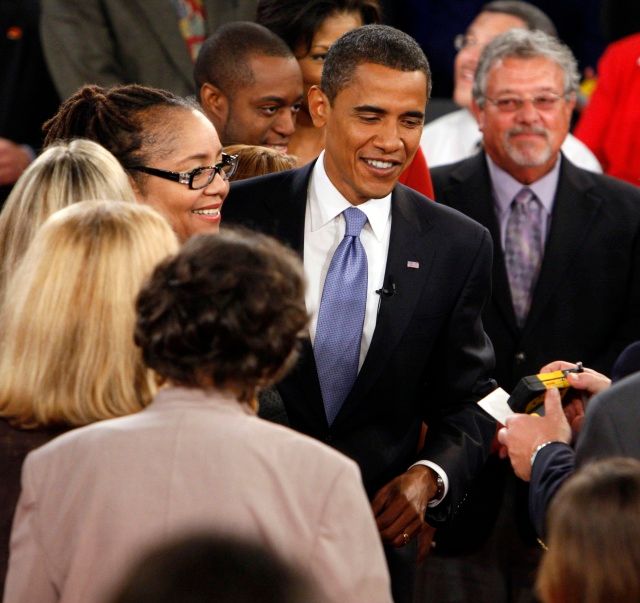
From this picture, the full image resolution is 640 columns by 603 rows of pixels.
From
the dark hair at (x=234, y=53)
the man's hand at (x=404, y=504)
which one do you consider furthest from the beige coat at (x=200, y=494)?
the dark hair at (x=234, y=53)

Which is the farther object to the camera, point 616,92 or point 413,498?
point 616,92

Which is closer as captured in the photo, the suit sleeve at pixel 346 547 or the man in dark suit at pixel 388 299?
the suit sleeve at pixel 346 547

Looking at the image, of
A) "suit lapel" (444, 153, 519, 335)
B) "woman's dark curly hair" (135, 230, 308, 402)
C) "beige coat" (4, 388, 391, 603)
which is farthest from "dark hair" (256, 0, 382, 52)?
"beige coat" (4, 388, 391, 603)

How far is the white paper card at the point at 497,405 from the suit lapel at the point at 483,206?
1.21 m

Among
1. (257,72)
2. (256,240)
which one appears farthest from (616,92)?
(256,240)

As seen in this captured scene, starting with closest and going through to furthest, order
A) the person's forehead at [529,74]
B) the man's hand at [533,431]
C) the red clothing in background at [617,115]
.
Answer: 1. the man's hand at [533,431]
2. the person's forehead at [529,74]
3. the red clothing in background at [617,115]

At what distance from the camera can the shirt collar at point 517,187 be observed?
453 centimetres

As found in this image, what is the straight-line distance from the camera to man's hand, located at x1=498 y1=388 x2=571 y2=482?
2930 millimetres

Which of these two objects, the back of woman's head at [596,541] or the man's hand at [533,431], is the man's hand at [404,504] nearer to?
the man's hand at [533,431]

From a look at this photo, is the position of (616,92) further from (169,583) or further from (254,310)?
(169,583)

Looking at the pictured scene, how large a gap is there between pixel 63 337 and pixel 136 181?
98 cm

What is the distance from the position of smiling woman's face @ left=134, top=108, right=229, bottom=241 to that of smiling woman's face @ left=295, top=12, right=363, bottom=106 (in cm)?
155

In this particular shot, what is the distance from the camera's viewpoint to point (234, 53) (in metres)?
4.40

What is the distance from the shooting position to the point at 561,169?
4.56 meters
